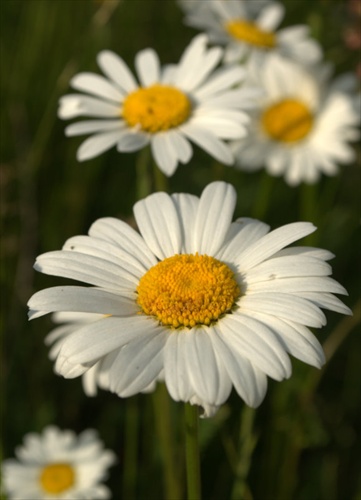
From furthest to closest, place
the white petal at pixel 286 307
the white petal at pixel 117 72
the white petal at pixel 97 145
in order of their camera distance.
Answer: the white petal at pixel 117 72 → the white petal at pixel 97 145 → the white petal at pixel 286 307

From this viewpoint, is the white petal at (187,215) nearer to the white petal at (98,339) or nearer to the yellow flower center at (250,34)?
the white petal at (98,339)

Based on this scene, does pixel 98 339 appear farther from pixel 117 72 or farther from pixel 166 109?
pixel 117 72

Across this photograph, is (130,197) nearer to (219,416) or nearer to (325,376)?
(325,376)

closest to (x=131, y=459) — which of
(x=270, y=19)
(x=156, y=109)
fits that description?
(x=156, y=109)

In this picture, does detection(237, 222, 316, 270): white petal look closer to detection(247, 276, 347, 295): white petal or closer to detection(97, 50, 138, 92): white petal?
detection(247, 276, 347, 295): white petal

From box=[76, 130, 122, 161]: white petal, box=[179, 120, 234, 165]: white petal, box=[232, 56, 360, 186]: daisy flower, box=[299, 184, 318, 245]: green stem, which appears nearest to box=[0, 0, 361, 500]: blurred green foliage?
box=[299, 184, 318, 245]: green stem

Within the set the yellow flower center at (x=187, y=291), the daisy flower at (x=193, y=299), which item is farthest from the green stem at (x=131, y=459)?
the yellow flower center at (x=187, y=291)
